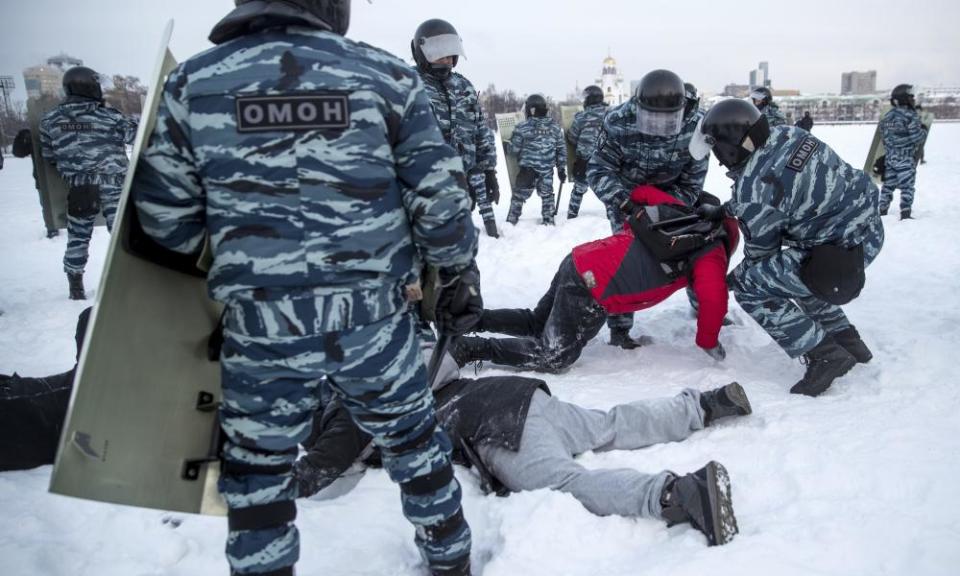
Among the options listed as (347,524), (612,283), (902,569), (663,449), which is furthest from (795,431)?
(347,524)

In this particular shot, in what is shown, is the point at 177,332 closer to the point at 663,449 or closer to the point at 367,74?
the point at 367,74

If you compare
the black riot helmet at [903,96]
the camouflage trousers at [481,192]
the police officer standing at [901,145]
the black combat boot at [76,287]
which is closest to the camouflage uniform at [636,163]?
the camouflage trousers at [481,192]

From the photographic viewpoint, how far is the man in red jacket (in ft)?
9.92

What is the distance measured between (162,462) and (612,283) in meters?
2.20

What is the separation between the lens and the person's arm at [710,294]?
2973 millimetres

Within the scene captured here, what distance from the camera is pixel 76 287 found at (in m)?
5.07

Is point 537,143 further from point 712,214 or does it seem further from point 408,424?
point 408,424

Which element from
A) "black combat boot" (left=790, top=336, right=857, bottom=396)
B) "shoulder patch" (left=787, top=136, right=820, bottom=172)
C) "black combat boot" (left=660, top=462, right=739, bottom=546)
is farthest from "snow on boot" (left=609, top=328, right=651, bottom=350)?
"black combat boot" (left=660, top=462, right=739, bottom=546)

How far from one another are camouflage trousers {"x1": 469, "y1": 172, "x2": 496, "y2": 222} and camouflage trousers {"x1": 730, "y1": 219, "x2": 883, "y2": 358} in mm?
3892

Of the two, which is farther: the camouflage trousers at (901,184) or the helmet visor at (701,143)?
the camouflage trousers at (901,184)

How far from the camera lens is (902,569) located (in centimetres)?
161

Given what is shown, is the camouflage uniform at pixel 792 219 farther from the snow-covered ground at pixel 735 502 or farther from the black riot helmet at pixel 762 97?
the black riot helmet at pixel 762 97

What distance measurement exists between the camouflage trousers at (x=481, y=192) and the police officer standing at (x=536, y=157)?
1.14 meters

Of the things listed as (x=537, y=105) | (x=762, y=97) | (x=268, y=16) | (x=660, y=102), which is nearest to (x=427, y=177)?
(x=268, y=16)
